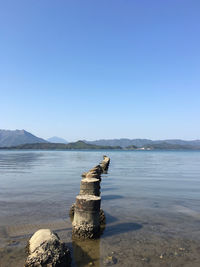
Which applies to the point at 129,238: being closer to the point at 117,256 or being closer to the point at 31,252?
the point at 117,256

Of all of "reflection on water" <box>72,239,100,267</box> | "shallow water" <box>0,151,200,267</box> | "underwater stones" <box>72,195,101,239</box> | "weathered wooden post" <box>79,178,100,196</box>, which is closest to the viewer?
"reflection on water" <box>72,239,100,267</box>

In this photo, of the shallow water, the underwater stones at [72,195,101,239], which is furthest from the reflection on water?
the underwater stones at [72,195,101,239]

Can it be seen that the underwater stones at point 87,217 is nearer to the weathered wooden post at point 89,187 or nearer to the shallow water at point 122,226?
the shallow water at point 122,226

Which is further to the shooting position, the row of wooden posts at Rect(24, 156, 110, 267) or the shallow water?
the shallow water

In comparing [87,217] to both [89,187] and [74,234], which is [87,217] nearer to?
[74,234]

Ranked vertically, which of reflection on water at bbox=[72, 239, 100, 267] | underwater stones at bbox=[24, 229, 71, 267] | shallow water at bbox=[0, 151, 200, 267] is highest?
underwater stones at bbox=[24, 229, 71, 267]

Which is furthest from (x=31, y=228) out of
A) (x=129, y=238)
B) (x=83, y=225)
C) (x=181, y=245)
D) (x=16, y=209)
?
(x=181, y=245)

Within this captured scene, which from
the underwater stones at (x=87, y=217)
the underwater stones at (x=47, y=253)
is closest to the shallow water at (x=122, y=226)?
the underwater stones at (x=87, y=217)

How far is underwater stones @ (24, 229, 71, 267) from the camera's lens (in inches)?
238

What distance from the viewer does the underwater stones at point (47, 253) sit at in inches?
238

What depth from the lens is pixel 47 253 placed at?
6.16m

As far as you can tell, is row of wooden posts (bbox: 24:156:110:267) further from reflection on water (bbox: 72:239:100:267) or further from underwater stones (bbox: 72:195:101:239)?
reflection on water (bbox: 72:239:100:267)

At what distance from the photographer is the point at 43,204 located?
1380cm

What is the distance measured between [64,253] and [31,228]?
150 inches
